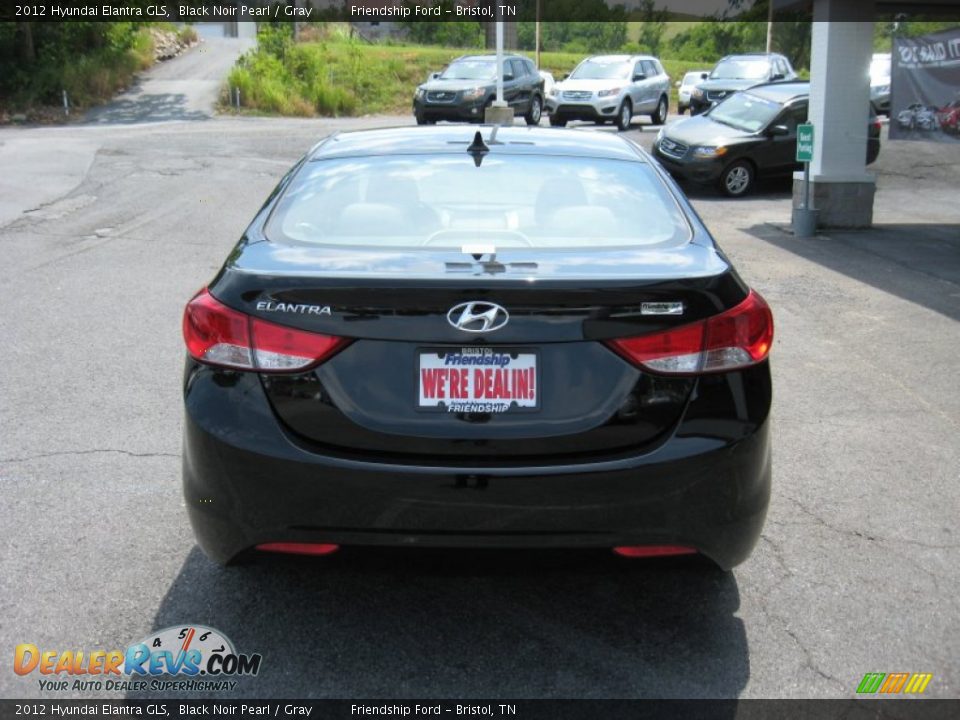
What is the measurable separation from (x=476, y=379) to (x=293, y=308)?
0.56 m

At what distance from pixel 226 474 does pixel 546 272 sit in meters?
1.11

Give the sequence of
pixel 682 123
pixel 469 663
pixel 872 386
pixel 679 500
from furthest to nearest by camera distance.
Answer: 1. pixel 682 123
2. pixel 872 386
3. pixel 469 663
4. pixel 679 500

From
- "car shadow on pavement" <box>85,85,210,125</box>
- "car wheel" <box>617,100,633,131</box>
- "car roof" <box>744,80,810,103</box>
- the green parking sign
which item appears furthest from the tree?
the green parking sign

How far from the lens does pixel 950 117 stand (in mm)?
13242

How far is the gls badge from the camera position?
3131 mm

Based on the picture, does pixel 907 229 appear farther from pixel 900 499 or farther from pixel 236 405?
pixel 236 405

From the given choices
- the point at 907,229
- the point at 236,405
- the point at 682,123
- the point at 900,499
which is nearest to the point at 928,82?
the point at 907,229

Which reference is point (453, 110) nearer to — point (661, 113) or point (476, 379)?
point (661, 113)

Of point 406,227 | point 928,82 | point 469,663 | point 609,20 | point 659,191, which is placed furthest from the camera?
point 609,20

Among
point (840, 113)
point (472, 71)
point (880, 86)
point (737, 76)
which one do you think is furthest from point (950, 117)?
point (880, 86)

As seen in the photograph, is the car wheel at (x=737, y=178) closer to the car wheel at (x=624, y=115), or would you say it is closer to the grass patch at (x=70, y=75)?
the car wheel at (x=624, y=115)

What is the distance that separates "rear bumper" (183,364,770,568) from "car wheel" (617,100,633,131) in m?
23.7

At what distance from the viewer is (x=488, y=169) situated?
4.29 meters

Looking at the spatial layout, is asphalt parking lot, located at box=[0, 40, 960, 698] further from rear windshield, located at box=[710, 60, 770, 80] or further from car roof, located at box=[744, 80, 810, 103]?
rear windshield, located at box=[710, 60, 770, 80]
